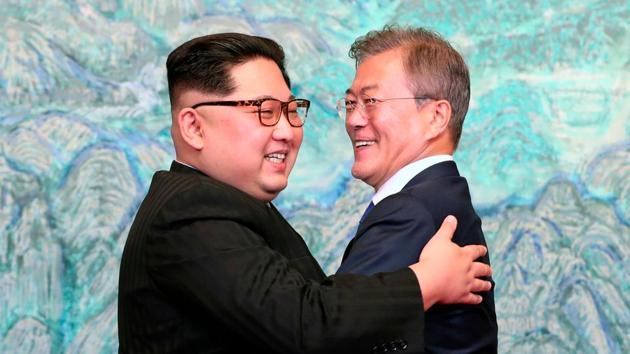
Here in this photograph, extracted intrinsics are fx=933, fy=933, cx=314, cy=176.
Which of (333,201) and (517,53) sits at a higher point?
(517,53)

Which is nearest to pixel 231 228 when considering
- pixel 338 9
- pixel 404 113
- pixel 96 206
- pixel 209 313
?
pixel 209 313

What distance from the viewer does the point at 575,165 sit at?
4.40 m

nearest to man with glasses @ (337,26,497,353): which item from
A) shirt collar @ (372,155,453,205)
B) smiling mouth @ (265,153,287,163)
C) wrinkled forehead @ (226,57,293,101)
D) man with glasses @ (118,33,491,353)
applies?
shirt collar @ (372,155,453,205)

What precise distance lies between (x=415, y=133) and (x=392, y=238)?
0.46 m

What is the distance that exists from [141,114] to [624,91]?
90.1 inches

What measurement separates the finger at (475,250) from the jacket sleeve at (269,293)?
0.18m

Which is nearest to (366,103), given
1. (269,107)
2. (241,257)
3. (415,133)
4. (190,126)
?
(415,133)

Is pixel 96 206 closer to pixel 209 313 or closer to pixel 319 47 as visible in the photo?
pixel 319 47

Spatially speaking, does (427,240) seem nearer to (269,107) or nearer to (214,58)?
(269,107)

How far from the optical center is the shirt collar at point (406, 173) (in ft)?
7.43

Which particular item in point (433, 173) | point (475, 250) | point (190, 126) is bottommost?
point (475, 250)

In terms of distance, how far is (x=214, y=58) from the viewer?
2.05 m

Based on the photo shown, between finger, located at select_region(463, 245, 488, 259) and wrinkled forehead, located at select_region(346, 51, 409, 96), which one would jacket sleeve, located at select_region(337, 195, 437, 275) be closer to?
finger, located at select_region(463, 245, 488, 259)

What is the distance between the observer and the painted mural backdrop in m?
4.21
